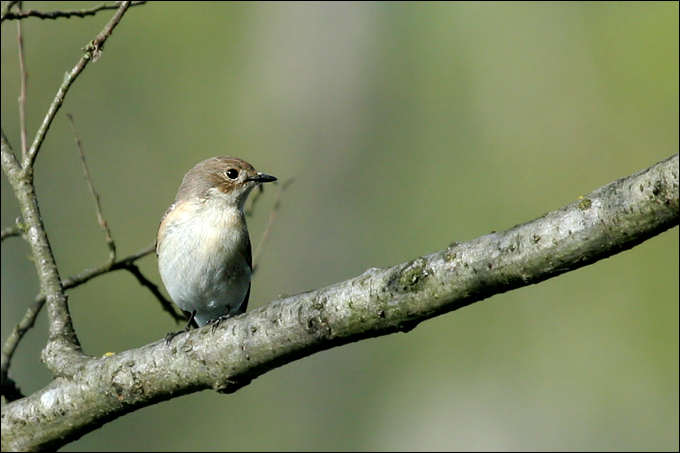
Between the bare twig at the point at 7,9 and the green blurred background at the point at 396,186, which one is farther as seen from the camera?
the green blurred background at the point at 396,186

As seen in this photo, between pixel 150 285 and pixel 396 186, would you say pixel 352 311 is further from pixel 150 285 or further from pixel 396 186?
pixel 396 186

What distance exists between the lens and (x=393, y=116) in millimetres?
15453

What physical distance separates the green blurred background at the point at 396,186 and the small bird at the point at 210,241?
6167 millimetres

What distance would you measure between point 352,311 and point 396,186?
13.4m

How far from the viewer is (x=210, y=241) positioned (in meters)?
5.37

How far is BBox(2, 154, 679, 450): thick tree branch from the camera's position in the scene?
7.58 ft

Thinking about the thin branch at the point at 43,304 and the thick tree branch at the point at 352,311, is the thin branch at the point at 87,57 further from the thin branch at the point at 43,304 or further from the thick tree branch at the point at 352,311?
the thick tree branch at the point at 352,311

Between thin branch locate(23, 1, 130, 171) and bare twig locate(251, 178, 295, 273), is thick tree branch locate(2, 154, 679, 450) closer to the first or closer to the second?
thin branch locate(23, 1, 130, 171)

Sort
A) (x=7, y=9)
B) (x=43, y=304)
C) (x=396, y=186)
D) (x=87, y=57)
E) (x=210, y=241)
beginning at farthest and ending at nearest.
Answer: (x=396, y=186) → (x=210, y=241) → (x=43, y=304) → (x=7, y=9) → (x=87, y=57)

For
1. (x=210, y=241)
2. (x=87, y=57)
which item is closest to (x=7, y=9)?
(x=87, y=57)

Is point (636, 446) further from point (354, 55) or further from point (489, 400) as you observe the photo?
point (354, 55)

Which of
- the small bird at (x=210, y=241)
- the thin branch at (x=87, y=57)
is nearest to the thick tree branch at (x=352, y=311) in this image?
the thin branch at (x=87, y=57)

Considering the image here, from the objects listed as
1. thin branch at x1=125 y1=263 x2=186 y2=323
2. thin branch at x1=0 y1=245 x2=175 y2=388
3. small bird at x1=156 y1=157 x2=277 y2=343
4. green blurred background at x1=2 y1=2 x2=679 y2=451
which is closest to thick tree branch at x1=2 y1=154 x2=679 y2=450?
thin branch at x1=0 y1=245 x2=175 y2=388

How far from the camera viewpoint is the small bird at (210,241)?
211 inches
